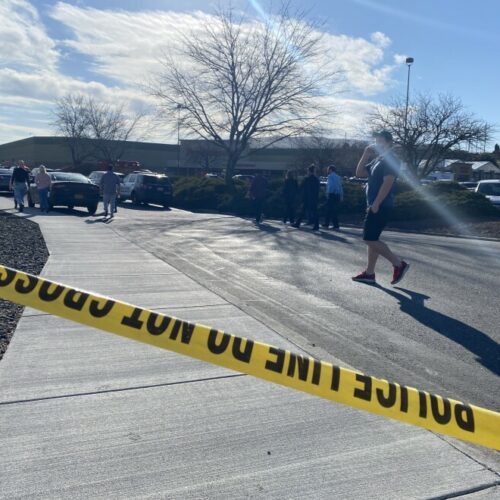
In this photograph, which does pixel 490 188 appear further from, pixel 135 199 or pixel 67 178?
pixel 67 178

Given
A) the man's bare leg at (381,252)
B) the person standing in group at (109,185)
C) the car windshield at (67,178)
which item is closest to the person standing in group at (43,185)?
the person standing in group at (109,185)

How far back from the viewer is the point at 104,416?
3582 mm

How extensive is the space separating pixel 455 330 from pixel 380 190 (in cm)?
229

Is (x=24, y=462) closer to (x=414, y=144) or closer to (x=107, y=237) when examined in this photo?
(x=107, y=237)

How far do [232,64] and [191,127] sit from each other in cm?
375

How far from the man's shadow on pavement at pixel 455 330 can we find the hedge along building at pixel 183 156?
1898 inches

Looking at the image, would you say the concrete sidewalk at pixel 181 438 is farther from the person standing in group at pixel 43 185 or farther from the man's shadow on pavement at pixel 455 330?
the person standing in group at pixel 43 185

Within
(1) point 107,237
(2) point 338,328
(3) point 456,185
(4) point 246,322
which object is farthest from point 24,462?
(3) point 456,185

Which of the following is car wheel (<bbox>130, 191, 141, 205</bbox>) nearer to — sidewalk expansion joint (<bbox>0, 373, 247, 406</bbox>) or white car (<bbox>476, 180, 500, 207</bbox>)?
white car (<bbox>476, 180, 500, 207</bbox>)

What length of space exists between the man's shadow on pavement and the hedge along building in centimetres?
4821

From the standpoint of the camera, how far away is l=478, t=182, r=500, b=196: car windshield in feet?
83.8

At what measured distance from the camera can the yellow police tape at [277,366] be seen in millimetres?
2383

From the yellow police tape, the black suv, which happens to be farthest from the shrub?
the yellow police tape

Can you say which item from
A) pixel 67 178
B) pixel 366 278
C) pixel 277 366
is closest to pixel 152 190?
pixel 67 178
